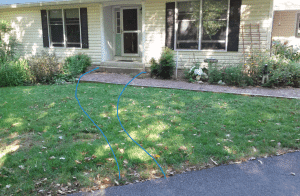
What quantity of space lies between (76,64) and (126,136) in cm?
676

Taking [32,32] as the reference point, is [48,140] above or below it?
below

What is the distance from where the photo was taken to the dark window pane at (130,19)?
38.3ft

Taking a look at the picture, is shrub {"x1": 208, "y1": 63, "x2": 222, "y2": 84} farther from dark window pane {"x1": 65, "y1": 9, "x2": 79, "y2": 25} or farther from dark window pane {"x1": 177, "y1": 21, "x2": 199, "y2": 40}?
dark window pane {"x1": 65, "y1": 9, "x2": 79, "y2": 25}

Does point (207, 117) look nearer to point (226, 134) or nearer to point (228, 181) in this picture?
point (226, 134)

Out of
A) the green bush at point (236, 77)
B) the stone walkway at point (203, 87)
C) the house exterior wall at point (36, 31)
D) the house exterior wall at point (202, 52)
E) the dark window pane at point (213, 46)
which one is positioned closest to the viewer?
the stone walkway at point (203, 87)

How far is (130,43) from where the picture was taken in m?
12.1

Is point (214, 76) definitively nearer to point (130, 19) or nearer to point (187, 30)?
point (187, 30)

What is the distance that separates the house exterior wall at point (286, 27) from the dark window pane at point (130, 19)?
7377 mm

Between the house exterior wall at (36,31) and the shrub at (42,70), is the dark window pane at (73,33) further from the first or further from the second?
the shrub at (42,70)

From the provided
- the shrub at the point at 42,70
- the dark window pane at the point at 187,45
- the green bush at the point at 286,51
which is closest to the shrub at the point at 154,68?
the dark window pane at the point at 187,45

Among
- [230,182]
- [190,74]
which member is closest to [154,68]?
[190,74]

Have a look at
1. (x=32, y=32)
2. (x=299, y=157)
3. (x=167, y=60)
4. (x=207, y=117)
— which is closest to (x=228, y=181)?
(x=299, y=157)

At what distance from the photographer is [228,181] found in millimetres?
3213

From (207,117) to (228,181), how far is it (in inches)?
87.5
